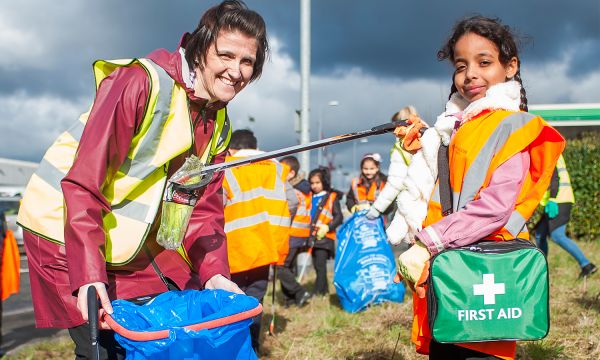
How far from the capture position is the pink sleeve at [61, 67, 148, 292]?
169cm

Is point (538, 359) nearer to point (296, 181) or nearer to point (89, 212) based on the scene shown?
point (89, 212)

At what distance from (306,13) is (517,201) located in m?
7.45

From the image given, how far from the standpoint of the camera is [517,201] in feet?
6.53

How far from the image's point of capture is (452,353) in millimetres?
2104

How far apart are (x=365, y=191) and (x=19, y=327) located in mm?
4164

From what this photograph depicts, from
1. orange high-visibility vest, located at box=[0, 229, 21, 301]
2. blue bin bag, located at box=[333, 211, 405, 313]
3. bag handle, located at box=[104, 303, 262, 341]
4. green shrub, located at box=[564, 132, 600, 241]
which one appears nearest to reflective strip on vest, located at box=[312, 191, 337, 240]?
blue bin bag, located at box=[333, 211, 405, 313]

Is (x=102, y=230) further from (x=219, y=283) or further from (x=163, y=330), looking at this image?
(x=219, y=283)

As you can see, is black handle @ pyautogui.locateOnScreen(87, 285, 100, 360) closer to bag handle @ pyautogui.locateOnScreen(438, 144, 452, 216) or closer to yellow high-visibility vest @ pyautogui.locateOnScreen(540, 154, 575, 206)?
bag handle @ pyautogui.locateOnScreen(438, 144, 452, 216)

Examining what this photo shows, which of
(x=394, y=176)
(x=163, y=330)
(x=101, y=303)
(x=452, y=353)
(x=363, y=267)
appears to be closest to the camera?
(x=163, y=330)

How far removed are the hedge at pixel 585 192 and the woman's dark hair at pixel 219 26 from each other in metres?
10.7

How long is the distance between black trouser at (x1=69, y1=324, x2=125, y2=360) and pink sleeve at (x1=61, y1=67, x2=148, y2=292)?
26cm

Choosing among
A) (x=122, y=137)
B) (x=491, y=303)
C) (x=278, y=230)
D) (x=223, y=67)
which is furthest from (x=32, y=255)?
(x=278, y=230)

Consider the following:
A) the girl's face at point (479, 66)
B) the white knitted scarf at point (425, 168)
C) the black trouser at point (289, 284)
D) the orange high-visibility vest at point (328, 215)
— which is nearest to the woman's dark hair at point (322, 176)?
the orange high-visibility vest at point (328, 215)

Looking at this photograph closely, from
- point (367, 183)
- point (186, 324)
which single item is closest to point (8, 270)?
point (367, 183)
